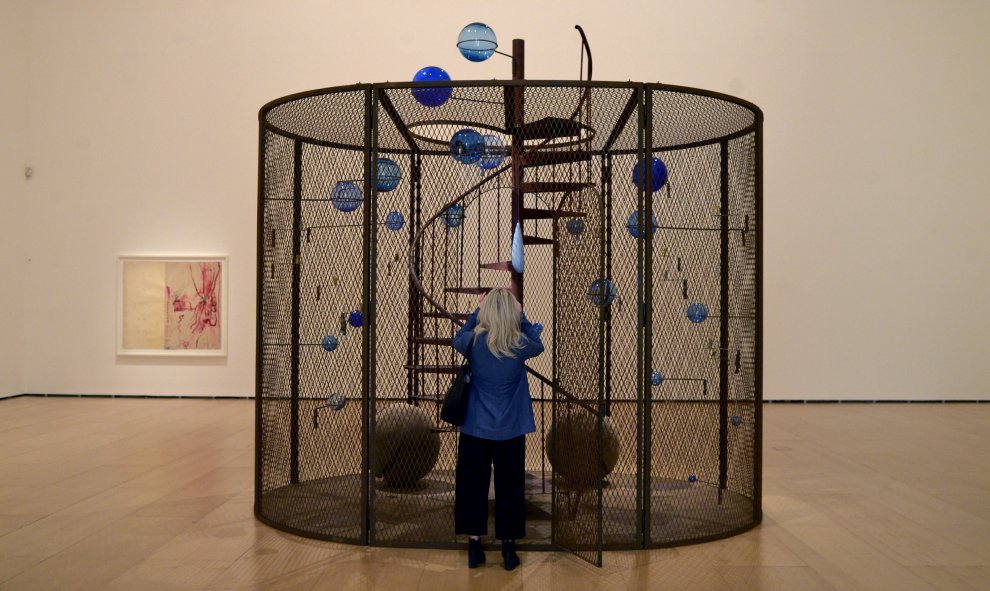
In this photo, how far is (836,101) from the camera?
12.0 meters

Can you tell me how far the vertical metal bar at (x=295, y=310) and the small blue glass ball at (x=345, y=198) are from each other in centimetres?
28

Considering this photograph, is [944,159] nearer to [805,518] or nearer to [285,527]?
[805,518]

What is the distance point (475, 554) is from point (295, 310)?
224cm

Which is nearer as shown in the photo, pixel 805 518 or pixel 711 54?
pixel 805 518

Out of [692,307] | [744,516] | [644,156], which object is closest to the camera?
[644,156]

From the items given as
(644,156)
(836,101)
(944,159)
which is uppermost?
(836,101)

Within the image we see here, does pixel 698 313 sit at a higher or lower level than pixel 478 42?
lower

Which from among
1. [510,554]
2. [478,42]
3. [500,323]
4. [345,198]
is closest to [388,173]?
[345,198]

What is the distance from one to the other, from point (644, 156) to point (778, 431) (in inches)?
207

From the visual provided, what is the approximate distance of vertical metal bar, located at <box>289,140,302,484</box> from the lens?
6016mm

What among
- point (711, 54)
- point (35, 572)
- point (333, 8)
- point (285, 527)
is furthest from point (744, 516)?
point (333, 8)

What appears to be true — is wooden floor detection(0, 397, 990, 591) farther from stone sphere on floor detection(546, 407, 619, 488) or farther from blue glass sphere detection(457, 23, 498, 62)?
→ blue glass sphere detection(457, 23, 498, 62)

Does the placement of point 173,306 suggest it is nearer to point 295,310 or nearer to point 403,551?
point 295,310

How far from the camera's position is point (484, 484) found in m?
4.79
